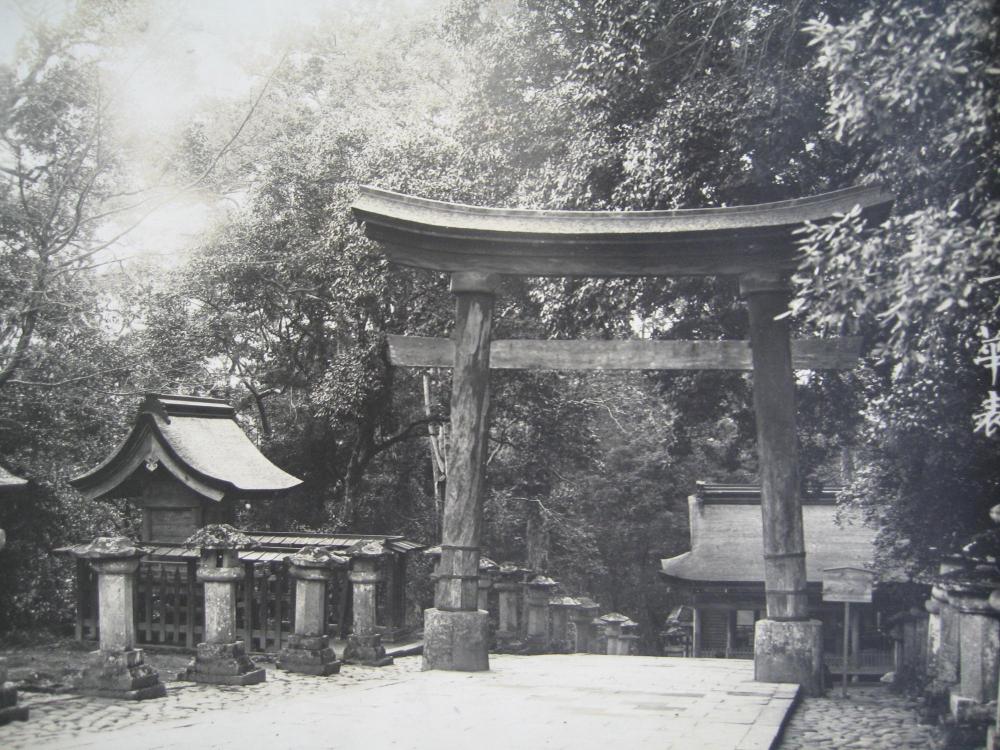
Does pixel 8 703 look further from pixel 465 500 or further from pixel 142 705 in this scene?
pixel 465 500

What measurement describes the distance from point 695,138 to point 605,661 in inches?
271

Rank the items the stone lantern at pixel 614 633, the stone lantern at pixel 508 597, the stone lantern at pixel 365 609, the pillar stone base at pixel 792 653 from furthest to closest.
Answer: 1. the stone lantern at pixel 614 633
2. the stone lantern at pixel 508 597
3. the stone lantern at pixel 365 609
4. the pillar stone base at pixel 792 653

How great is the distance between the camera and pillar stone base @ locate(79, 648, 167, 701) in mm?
7195

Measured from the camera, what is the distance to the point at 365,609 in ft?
33.0

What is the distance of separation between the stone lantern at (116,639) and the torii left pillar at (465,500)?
2.51 metres

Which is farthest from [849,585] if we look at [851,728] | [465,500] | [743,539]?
[743,539]

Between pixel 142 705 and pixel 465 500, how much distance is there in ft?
10.7

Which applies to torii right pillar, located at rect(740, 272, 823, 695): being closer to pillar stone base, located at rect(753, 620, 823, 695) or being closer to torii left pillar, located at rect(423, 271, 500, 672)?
pillar stone base, located at rect(753, 620, 823, 695)

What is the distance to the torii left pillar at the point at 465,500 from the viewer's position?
8195mm

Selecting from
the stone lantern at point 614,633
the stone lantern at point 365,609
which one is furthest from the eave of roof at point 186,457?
the stone lantern at point 614,633

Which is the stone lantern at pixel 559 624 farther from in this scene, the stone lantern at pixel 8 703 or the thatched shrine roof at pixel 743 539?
the stone lantern at pixel 8 703

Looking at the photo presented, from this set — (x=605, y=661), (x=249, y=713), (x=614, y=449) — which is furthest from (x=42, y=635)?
(x=614, y=449)

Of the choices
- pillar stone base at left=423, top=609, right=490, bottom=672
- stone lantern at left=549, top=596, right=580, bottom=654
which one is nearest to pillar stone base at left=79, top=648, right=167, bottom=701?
pillar stone base at left=423, top=609, right=490, bottom=672

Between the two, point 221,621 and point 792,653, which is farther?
point 221,621
